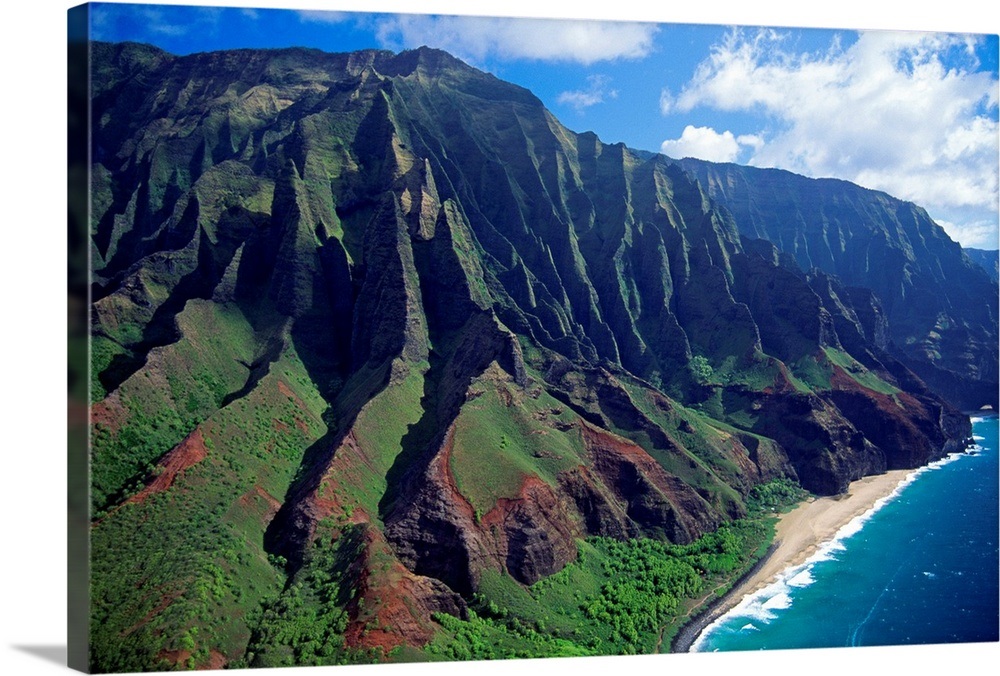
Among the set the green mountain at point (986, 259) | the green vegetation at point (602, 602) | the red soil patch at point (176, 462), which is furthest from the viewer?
the green mountain at point (986, 259)

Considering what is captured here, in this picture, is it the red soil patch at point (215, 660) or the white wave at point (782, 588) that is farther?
the white wave at point (782, 588)

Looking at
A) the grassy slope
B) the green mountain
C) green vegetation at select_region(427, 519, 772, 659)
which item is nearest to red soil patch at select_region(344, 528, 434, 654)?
green vegetation at select_region(427, 519, 772, 659)

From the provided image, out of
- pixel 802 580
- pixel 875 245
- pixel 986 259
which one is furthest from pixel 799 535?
pixel 986 259

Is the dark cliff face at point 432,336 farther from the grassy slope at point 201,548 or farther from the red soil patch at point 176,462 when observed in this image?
the red soil patch at point 176,462

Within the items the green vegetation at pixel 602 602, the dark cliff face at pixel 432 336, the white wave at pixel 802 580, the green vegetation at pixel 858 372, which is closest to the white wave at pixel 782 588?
the white wave at pixel 802 580

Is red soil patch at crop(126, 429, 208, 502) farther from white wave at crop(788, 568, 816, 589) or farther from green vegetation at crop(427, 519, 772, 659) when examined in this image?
white wave at crop(788, 568, 816, 589)

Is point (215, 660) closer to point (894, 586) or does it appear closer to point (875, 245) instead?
point (894, 586)
